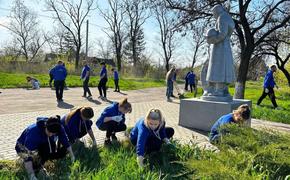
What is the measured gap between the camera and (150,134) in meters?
Answer: 5.58

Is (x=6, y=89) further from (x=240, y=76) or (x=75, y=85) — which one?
(x=240, y=76)

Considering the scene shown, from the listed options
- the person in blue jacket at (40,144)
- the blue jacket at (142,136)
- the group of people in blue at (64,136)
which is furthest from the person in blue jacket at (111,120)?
the person in blue jacket at (40,144)

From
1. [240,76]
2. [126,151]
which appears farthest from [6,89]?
[126,151]

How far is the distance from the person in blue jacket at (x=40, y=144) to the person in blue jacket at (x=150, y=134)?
948 millimetres

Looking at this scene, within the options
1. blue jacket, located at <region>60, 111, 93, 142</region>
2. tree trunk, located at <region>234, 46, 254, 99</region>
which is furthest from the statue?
tree trunk, located at <region>234, 46, 254, 99</region>

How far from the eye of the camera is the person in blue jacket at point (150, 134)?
16.9 feet

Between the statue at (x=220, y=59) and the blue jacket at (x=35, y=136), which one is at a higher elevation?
the statue at (x=220, y=59)

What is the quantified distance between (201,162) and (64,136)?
7.36 feet

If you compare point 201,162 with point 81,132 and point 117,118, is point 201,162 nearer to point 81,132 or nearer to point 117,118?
point 81,132

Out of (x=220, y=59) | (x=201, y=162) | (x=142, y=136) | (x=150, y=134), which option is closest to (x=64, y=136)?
(x=142, y=136)

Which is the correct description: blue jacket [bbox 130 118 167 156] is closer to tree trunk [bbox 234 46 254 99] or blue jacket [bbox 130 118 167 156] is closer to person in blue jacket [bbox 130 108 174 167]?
person in blue jacket [bbox 130 108 174 167]

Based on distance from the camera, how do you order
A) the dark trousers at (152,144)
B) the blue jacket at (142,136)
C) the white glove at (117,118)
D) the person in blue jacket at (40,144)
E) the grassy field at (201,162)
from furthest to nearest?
the white glove at (117,118) → the dark trousers at (152,144) → the blue jacket at (142,136) → the person in blue jacket at (40,144) → the grassy field at (201,162)

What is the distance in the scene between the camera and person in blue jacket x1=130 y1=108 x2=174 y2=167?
5152 mm

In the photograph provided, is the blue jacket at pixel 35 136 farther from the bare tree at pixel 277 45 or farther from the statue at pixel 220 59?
the bare tree at pixel 277 45
